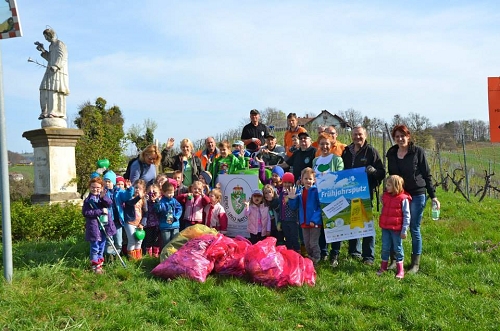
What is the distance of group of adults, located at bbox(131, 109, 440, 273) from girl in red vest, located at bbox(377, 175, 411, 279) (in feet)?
0.68

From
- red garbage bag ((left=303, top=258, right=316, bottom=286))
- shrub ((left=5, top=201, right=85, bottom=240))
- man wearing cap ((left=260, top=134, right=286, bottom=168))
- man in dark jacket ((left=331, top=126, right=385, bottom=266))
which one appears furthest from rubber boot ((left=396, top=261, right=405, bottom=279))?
shrub ((left=5, top=201, right=85, bottom=240))

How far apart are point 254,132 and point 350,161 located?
287 cm

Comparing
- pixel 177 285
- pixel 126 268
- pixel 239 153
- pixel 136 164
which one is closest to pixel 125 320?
pixel 177 285

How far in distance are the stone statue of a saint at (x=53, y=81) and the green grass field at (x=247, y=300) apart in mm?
5188

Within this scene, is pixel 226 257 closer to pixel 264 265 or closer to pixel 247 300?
pixel 264 265

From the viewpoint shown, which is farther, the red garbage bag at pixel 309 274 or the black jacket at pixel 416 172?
the black jacket at pixel 416 172

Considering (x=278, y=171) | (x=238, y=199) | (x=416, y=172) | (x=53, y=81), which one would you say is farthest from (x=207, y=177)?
(x=53, y=81)

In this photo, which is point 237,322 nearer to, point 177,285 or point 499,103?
point 177,285

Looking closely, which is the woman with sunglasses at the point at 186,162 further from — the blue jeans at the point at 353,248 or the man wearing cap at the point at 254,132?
the blue jeans at the point at 353,248

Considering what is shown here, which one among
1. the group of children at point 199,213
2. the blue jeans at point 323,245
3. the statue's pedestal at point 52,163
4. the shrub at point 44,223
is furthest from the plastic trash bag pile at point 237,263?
the statue's pedestal at point 52,163

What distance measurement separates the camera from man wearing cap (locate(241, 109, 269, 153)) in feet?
28.2

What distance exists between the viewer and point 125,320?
4160 mm

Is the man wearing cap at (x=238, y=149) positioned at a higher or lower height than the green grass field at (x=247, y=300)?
higher

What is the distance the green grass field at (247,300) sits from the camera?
166 inches
